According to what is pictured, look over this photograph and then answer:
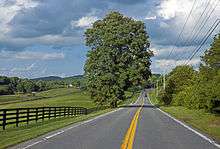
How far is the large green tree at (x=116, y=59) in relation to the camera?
76.4 meters

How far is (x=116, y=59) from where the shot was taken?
78.7 metres

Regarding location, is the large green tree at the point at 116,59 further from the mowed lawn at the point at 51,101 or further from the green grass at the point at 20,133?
the green grass at the point at 20,133

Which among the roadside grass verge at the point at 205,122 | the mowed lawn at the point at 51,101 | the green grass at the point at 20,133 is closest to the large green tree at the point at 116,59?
the mowed lawn at the point at 51,101

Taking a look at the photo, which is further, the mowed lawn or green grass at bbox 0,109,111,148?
the mowed lawn

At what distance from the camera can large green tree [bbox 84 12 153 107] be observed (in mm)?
76438

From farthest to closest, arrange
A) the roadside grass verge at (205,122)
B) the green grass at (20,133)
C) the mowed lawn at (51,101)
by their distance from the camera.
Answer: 1. the mowed lawn at (51,101)
2. the roadside grass verge at (205,122)
3. the green grass at (20,133)

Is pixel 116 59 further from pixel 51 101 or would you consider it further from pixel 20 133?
pixel 20 133

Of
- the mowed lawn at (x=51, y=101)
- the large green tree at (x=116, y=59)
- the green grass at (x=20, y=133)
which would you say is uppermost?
the large green tree at (x=116, y=59)

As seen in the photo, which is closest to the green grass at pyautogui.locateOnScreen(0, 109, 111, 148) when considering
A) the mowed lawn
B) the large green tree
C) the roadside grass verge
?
the roadside grass verge

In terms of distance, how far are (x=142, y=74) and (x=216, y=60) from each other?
1234 inches

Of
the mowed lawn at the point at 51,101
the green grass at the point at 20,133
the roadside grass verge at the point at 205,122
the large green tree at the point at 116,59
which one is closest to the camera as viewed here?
the green grass at the point at 20,133

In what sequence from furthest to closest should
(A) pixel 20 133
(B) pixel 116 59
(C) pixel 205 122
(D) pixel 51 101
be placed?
(D) pixel 51 101, (B) pixel 116 59, (C) pixel 205 122, (A) pixel 20 133

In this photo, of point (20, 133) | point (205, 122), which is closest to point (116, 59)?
point (205, 122)

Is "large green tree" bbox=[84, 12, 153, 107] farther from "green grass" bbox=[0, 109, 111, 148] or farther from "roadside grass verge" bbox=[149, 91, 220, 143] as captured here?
"green grass" bbox=[0, 109, 111, 148]
